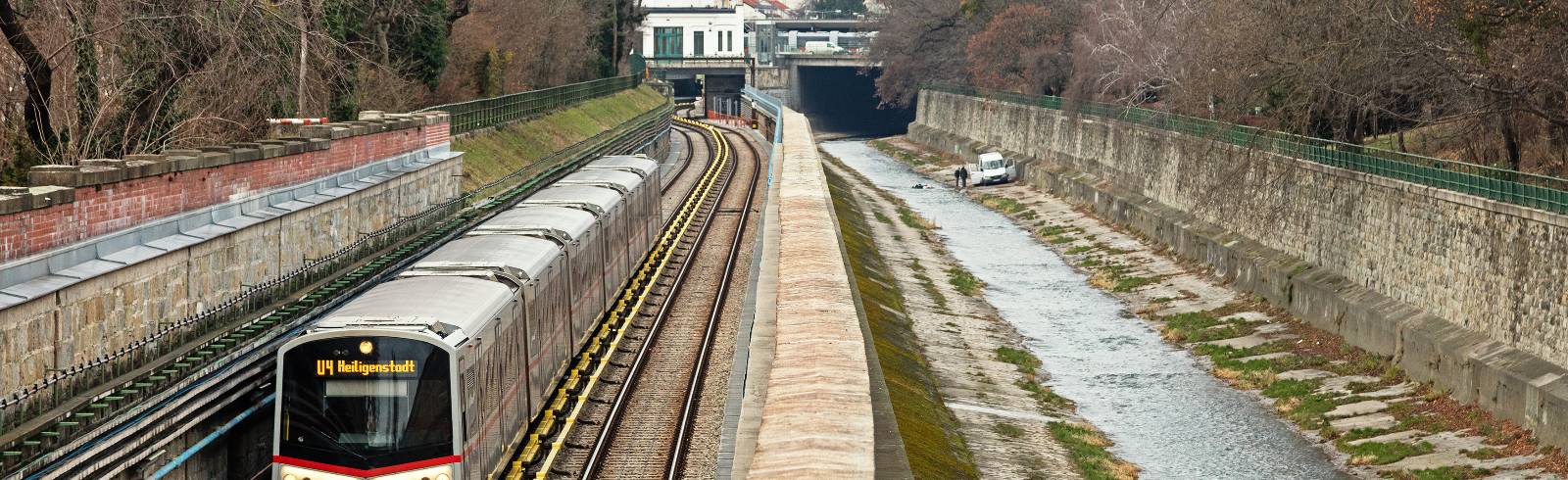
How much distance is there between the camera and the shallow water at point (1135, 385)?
92.0 ft

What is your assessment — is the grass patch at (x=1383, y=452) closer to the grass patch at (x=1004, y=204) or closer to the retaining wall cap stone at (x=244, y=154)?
the retaining wall cap stone at (x=244, y=154)

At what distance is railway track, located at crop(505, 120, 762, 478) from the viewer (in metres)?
22.0

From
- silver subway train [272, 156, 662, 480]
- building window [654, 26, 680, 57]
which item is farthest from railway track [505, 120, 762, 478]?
building window [654, 26, 680, 57]

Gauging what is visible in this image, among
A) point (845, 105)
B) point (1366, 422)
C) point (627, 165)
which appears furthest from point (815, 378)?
point (845, 105)

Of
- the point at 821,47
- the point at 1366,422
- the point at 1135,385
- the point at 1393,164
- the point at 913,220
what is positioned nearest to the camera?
the point at 1366,422

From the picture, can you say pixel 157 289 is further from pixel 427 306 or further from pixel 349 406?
pixel 349 406

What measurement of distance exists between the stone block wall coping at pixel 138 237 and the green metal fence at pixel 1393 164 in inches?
860

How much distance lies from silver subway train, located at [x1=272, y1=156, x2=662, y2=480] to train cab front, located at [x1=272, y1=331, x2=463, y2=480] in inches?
0.4

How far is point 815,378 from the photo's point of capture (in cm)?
2311

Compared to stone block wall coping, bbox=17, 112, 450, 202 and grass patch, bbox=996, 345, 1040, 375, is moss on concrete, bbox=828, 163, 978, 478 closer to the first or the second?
grass patch, bbox=996, 345, 1040, 375


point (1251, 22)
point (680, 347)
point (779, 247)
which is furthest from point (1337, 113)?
point (680, 347)

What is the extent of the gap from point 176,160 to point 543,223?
5.86 meters

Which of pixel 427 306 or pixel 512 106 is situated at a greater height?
pixel 512 106

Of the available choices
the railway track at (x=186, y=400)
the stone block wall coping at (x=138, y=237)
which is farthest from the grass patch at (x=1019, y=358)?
the railway track at (x=186, y=400)
